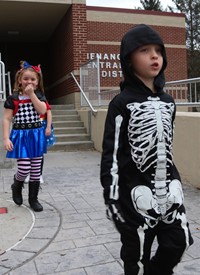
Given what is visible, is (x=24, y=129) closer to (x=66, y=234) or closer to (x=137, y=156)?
(x=66, y=234)

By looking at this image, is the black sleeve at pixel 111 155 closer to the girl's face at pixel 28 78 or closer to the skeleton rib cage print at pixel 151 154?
the skeleton rib cage print at pixel 151 154

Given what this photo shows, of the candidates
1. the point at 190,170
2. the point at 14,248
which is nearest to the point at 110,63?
the point at 190,170

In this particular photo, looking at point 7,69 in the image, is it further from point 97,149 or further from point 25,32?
point 97,149

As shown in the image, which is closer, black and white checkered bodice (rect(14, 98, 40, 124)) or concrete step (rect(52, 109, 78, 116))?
black and white checkered bodice (rect(14, 98, 40, 124))

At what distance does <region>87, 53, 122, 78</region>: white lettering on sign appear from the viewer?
1526cm

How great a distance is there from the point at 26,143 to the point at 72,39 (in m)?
8.03

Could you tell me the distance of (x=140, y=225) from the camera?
186 cm

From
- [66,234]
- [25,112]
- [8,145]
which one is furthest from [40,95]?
[66,234]

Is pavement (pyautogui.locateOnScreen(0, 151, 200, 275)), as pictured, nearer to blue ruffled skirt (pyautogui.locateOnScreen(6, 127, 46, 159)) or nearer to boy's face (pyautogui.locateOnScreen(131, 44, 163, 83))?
blue ruffled skirt (pyautogui.locateOnScreen(6, 127, 46, 159))

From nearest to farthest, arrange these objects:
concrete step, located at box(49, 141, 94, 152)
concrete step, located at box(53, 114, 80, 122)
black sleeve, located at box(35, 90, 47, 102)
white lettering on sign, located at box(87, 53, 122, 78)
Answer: black sleeve, located at box(35, 90, 47, 102) < concrete step, located at box(49, 141, 94, 152) < concrete step, located at box(53, 114, 80, 122) < white lettering on sign, located at box(87, 53, 122, 78)

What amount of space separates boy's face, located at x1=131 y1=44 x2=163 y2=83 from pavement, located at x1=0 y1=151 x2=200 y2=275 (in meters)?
1.52

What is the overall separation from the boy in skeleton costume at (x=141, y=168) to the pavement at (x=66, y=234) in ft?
2.76

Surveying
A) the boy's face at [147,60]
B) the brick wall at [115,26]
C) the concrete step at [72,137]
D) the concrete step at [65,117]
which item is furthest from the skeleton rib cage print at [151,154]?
the brick wall at [115,26]

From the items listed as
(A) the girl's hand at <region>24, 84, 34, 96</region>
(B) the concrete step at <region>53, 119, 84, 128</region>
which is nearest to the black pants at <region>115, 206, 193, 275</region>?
(A) the girl's hand at <region>24, 84, 34, 96</region>
